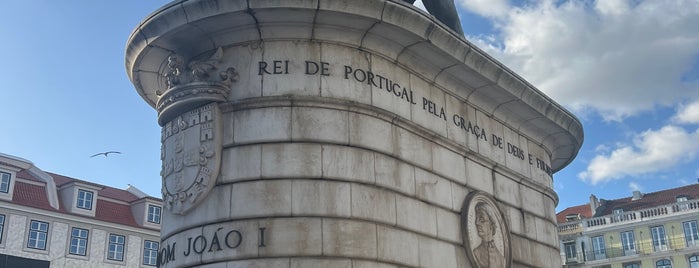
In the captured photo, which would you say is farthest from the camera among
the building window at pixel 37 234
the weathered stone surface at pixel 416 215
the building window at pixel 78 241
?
the building window at pixel 78 241

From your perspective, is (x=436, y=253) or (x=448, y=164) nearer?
(x=436, y=253)

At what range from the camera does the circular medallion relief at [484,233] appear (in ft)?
41.7

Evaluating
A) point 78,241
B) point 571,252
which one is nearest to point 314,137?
point 78,241

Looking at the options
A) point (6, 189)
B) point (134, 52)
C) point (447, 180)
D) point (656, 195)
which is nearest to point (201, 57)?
point (134, 52)

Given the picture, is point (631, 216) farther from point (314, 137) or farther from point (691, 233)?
point (314, 137)

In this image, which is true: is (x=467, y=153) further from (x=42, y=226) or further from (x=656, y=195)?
(x=656, y=195)

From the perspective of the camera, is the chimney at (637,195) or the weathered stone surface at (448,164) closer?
the weathered stone surface at (448,164)

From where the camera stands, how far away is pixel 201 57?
12141mm

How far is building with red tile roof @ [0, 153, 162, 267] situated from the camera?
136 feet

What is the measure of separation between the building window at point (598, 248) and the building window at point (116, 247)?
38.0 m

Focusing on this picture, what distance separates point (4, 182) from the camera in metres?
41.2

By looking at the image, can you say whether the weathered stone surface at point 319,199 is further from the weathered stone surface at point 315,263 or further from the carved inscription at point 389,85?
the carved inscription at point 389,85

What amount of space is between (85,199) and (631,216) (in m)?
42.0

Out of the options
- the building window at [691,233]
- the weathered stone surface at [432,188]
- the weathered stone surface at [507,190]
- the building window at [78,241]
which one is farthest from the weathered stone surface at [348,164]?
the building window at [691,233]
